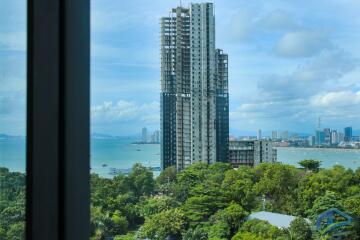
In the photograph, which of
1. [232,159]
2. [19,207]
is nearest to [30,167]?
[19,207]

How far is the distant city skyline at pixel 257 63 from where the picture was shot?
0.97 metres

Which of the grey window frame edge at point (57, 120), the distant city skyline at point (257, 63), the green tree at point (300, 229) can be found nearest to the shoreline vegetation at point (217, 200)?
the green tree at point (300, 229)

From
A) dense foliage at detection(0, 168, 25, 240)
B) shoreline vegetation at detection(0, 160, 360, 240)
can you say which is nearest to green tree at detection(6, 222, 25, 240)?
dense foliage at detection(0, 168, 25, 240)

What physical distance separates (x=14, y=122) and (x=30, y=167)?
0.10 meters

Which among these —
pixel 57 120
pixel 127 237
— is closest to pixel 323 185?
pixel 127 237

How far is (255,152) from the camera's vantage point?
37.9 inches

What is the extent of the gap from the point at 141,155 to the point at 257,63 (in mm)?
394

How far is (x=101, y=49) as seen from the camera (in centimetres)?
103

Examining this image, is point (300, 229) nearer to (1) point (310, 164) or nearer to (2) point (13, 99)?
(1) point (310, 164)

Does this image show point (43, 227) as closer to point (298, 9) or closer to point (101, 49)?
point (101, 49)

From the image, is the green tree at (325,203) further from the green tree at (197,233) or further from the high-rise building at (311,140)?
the green tree at (197,233)

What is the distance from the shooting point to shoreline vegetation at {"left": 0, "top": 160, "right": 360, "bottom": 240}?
0.95 m

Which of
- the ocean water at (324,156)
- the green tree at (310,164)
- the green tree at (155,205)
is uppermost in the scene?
the ocean water at (324,156)

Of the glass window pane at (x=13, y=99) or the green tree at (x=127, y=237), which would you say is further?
the green tree at (x=127, y=237)
